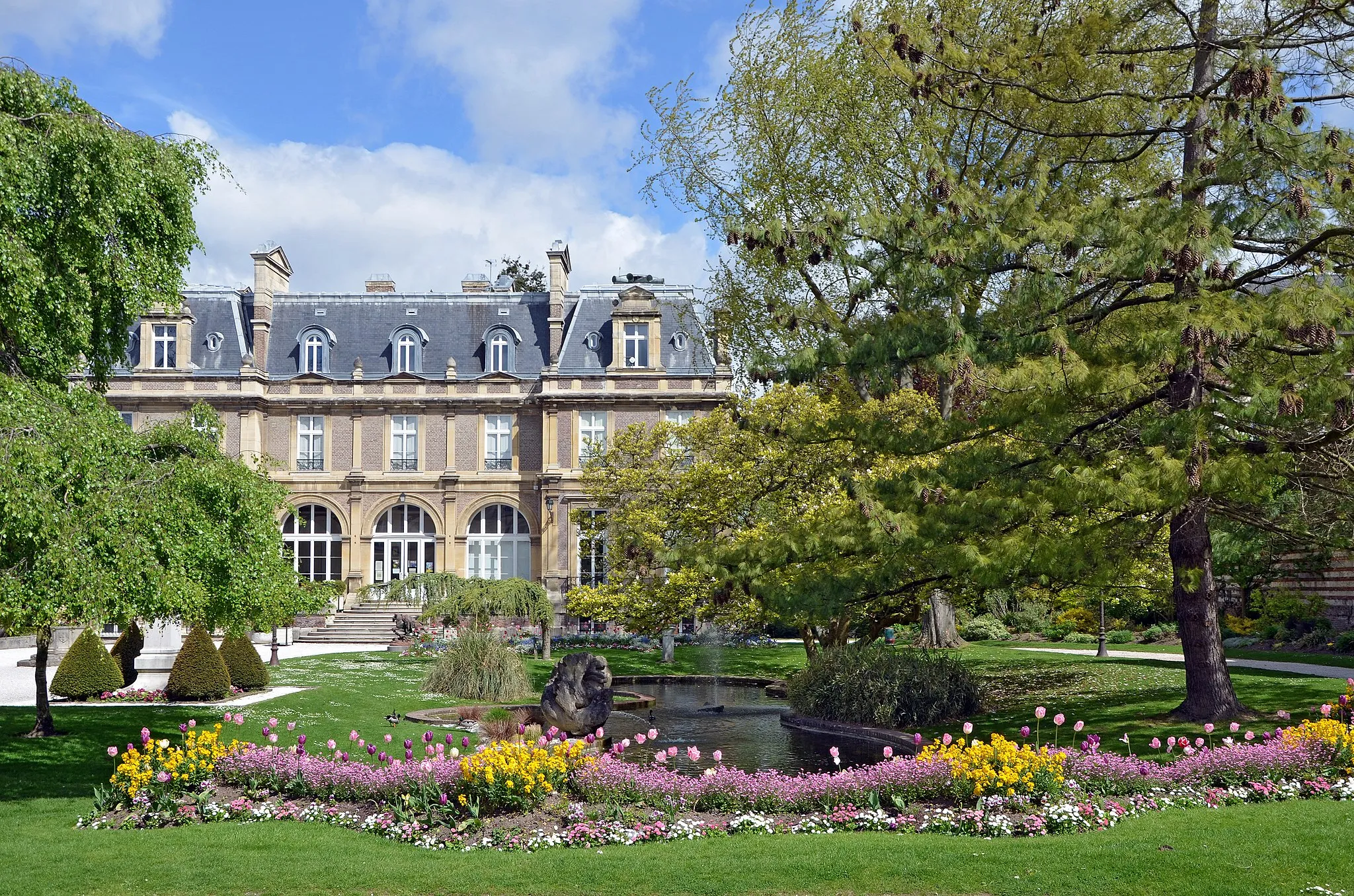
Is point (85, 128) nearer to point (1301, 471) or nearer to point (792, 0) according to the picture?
point (1301, 471)

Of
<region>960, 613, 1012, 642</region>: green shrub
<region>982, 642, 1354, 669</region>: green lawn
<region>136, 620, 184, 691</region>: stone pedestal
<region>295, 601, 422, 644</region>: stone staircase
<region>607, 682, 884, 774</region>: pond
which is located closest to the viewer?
<region>607, 682, 884, 774</region>: pond

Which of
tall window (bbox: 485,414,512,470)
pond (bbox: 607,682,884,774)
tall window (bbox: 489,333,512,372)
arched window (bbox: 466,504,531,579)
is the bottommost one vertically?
pond (bbox: 607,682,884,774)

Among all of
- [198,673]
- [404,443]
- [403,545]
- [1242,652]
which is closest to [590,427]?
[404,443]

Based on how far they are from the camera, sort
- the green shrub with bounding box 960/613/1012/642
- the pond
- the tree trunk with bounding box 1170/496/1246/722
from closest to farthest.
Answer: the tree trunk with bounding box 1170/496/1246/722
the pond
the green shrub with bounding box 960/613/1012/642

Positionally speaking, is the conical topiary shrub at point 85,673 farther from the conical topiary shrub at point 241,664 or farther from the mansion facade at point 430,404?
the mansion facade at point 430,404

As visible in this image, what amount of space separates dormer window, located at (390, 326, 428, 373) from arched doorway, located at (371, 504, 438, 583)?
15.9ft

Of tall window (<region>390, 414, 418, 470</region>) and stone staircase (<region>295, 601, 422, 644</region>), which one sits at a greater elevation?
tall window (<region>390, 414, 418, 470</region>)

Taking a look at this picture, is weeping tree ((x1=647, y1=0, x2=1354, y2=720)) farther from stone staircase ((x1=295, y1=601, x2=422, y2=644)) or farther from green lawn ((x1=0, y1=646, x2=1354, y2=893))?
stone staircase ((x1=295, y1=601, x2=422, y2=644))

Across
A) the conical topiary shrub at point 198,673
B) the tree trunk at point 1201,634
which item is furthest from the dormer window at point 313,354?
the tree trunk at point 1201,634

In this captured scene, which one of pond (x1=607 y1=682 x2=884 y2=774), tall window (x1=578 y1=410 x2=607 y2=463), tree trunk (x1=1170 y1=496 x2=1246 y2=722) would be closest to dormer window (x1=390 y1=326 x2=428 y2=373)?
tall window (x1=578 y1=410 x2=607 y2=463)

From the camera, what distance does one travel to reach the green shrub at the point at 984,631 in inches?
1205

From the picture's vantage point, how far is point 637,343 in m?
39.0

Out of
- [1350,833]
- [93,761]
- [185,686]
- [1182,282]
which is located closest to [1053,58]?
[1182,282]

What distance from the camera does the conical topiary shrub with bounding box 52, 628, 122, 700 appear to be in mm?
16781
